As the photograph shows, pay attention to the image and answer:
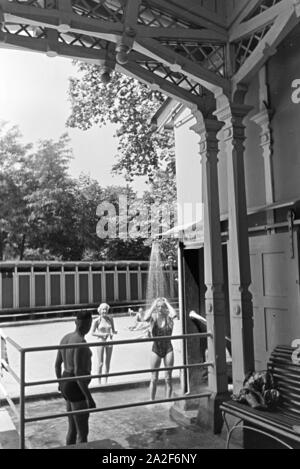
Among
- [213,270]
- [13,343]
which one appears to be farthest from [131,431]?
[213,270]

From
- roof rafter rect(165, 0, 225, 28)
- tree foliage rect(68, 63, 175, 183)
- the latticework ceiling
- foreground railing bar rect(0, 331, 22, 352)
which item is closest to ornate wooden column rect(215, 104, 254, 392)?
the latticework ceiling

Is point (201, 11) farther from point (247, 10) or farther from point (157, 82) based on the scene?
point (157, 82)

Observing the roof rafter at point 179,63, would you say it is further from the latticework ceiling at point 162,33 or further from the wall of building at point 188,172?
the wall of building at point 188,172

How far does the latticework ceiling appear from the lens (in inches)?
114

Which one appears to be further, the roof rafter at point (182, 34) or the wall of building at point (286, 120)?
the wall of building at point (286, 120)

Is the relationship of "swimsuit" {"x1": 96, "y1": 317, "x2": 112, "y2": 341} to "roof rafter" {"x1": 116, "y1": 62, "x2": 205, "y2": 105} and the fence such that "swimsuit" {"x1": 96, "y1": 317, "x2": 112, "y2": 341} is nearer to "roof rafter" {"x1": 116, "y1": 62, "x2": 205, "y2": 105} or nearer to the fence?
"roof rafter" {"x1": 116, "y1": 62, "x2": 205, "y2": 105}

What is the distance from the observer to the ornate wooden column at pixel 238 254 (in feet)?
11.1

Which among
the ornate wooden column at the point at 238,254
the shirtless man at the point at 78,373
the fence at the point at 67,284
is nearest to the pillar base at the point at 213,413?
the ornate wooden column at the point at 238,254

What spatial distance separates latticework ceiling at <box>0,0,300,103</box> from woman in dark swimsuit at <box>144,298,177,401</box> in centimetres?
270

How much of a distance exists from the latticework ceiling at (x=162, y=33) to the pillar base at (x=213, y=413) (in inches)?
97.7

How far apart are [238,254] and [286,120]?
1.30 meters

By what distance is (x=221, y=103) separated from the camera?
3.53m
